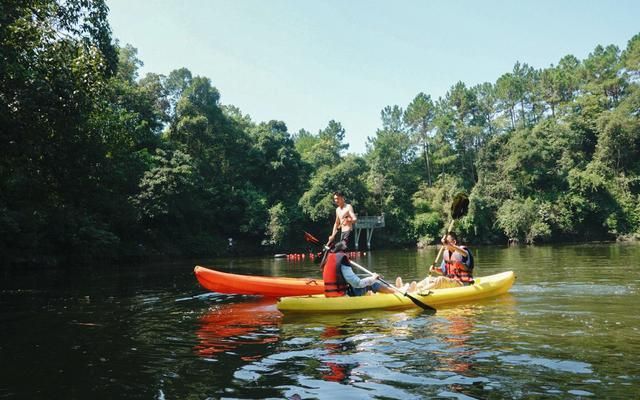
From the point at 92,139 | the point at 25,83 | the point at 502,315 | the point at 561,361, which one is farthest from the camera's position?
the point at 92,139

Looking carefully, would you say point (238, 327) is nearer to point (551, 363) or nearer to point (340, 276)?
point (340, 276)

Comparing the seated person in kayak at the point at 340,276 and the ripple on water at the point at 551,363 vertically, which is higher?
the seated person in kayak at the point at 340,276

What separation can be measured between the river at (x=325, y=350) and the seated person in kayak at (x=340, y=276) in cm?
50

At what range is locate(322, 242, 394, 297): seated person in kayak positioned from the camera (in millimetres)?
7906

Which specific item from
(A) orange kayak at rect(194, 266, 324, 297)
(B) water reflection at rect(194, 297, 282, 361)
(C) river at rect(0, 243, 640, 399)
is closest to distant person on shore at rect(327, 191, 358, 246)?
(A) orange kayak at rect(194, 266, 324, 297)

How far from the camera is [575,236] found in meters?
37.0

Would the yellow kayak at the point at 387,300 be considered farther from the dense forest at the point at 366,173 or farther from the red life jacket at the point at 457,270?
the dense forest at the point at 366,173

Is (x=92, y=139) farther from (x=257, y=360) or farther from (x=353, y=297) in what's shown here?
(x=257, y=360)

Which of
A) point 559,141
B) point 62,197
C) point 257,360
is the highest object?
point 559,141

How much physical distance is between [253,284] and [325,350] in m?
4.32

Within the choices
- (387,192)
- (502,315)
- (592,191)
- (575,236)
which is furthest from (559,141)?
(502,315)

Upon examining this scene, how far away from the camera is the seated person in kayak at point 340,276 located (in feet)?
25.9

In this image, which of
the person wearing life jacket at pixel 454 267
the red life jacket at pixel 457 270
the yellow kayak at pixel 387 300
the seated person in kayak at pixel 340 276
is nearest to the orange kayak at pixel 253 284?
the seated person in kayak at pixel 340 276

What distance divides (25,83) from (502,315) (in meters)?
9.06
